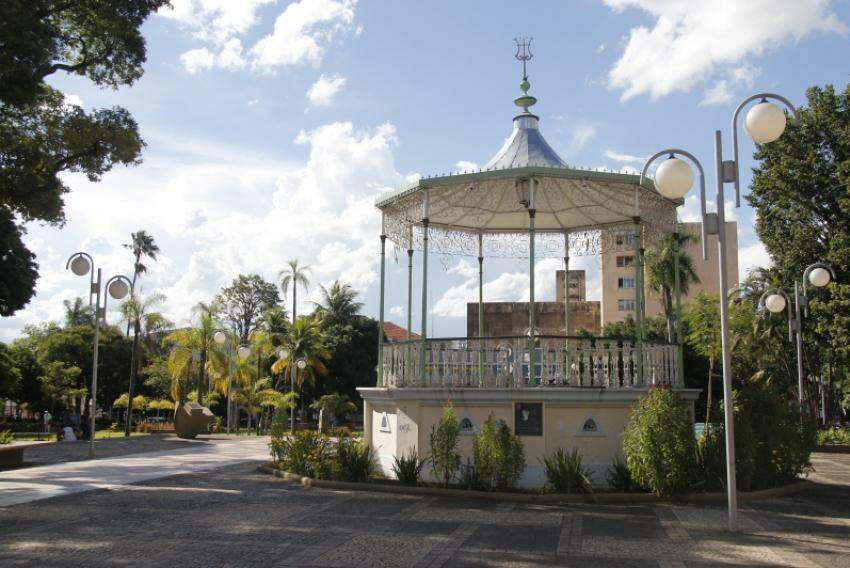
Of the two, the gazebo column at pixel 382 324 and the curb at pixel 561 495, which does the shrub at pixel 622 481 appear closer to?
the curb at pixel 561 495

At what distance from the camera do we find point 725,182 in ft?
30.7

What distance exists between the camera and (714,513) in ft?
33.6

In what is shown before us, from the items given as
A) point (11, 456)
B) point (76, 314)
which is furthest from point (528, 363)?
point (76, 314)

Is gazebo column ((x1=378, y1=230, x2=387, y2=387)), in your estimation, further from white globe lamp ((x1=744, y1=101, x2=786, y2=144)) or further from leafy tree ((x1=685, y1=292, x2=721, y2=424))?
leafy tree ((x1=685, y1=292, x2=721, y2=424))

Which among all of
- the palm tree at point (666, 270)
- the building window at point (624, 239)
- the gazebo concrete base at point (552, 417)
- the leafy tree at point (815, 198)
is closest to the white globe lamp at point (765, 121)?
the gazebo concrete base at point (552, 417)

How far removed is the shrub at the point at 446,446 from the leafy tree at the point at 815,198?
22.2 m

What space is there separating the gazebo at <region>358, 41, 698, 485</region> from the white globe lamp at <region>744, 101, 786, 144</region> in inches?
179

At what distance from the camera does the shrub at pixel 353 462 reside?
43.1 ft

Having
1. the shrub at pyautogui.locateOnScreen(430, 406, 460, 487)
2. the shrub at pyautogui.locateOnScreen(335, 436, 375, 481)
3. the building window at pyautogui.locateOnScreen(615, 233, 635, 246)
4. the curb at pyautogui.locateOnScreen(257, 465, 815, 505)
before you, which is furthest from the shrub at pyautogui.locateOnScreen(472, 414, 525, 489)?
the building window at pyautogui.locateOnScreen(615, 233, 635, 246)

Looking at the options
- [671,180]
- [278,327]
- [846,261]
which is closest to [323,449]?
[671,180]

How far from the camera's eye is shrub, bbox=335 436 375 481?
13.1 m

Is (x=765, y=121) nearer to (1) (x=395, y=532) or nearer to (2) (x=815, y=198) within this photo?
(1) (x=395, y=532)

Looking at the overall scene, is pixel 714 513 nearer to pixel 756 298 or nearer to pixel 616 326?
pixel 756 298

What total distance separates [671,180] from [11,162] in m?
14.4
